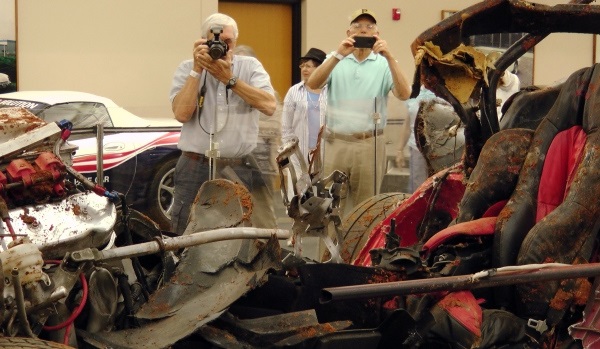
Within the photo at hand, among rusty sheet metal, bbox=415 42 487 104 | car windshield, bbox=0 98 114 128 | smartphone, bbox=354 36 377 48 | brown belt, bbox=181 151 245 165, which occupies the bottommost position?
brown belt, bbox=181 151 245 165

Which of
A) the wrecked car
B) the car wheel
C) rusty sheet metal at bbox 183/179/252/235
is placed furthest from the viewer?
the car wheel

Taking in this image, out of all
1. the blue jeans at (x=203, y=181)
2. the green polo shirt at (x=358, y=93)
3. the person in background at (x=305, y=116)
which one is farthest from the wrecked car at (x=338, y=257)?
the person in background at (x=305, y=116)

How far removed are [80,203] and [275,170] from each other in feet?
11.3

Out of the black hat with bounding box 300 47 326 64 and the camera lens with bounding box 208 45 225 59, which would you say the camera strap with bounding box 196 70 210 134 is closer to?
the camera lens with bounding box 208 45 225 59

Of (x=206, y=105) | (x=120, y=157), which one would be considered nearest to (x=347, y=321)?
(x=206, y=105)

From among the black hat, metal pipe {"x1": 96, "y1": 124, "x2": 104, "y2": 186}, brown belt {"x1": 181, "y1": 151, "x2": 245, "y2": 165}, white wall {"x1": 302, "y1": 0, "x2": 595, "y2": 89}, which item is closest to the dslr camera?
brown belt {"x1": 181, "y1": 151, "x2": 245, "y2": 165}

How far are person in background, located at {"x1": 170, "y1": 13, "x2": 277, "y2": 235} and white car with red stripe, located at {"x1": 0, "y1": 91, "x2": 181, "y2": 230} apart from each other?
566 millimetres

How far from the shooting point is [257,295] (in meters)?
4.47

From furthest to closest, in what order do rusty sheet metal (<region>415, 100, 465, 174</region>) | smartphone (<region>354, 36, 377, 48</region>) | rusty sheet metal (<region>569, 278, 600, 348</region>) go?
smartphone (<region>354, 36, 377, 48</region>)
rusty sheet metal (<region>415, 100, 465, 174</region>)
rusty sheet metal (<region>569, 278, 600, 348</region>)

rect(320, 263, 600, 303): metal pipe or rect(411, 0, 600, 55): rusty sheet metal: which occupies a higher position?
rect(411, 0, 600, 55): rusty sheet metal

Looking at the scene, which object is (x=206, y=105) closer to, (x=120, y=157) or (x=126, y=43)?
(x=120, y=157)

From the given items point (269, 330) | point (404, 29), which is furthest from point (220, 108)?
point (404, 29)

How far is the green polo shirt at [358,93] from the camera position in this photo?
8.61m

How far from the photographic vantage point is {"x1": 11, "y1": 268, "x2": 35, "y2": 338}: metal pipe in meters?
3.66
